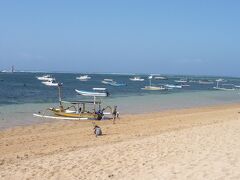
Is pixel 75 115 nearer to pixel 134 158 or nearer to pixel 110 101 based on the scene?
pixel 134 158

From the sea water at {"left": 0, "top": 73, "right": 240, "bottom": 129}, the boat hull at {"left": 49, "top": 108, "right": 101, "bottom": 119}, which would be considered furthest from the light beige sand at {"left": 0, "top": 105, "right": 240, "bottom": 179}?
the boat hull at {"left": 49, "top": 108, "right": 101, "bottom": 119}

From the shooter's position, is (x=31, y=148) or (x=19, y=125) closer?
(x=31, y=148)

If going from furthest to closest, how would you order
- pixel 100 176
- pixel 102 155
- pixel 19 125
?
pixel 19 125, pixel 102 155, pixel 100 176

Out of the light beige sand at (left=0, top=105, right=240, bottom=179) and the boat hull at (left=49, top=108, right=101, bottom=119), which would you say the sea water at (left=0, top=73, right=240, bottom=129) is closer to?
the boat hull at (left=49, top=108, right=101, bottom=119)

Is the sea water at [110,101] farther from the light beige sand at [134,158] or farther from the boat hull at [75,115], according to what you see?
the light beige sand at [134,158]

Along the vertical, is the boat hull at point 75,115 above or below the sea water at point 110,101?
above

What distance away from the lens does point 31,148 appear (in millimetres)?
17594

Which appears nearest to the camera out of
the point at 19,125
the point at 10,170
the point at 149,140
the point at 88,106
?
the point at 10,170

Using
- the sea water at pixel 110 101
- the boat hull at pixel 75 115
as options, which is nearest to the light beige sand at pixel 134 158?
the sea water at pixel 110 101

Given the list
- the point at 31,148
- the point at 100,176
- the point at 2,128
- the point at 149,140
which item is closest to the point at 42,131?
the point at 2,128

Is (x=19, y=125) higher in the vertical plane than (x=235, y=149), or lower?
lower

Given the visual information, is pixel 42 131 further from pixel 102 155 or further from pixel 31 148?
pixel 102 155

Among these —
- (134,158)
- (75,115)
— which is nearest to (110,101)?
(75,115)

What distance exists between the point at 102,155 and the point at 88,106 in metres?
27.5
